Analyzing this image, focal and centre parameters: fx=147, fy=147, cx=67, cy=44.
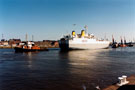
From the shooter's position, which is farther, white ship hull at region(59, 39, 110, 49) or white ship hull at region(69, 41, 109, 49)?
white ship hull at region(69, 41, 109, 49)

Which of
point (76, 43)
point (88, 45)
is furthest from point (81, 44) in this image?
point (88, 45)

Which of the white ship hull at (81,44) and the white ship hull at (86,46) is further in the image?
the white ship hull at (86,46)

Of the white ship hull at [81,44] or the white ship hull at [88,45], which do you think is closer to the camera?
the white ship hull at [81,44]

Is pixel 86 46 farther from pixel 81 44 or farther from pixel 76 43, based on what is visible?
pixel 76 43

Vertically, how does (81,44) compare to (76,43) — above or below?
below

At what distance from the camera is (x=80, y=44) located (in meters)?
75.9

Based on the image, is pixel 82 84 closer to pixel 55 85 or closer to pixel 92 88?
pixel 92 88

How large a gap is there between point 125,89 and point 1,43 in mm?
183705

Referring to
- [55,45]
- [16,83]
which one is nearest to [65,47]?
[16,83]

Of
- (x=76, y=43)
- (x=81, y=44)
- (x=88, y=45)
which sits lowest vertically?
(x=88, y=45)

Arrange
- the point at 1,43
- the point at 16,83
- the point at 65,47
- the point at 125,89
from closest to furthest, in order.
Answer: the point at 125,89
the point at 16,83
the point at 65,47
the point at 1,43

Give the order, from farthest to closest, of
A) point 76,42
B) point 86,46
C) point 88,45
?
point 88,45 → point 86,46 → point 76,42

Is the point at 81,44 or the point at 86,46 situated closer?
the point at 81,44

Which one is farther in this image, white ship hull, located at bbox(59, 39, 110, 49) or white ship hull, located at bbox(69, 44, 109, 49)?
white ship hull, located at bbox(69, 44, 109, 49)
